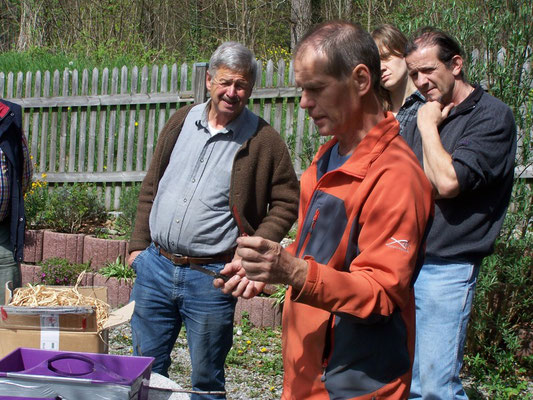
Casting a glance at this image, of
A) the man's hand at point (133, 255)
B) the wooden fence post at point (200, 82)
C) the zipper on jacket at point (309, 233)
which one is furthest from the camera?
the wooden fence post at point (200, 82)

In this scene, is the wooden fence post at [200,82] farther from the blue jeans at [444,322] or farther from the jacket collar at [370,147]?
the jacket collar at [370,147]

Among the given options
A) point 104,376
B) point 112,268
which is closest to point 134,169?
point 112,268

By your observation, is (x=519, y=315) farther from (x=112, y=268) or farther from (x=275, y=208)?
(x=112, y=268)

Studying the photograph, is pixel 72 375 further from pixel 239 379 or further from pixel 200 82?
pixel 200 82

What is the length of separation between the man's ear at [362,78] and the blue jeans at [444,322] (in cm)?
125

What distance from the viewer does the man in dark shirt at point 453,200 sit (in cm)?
289

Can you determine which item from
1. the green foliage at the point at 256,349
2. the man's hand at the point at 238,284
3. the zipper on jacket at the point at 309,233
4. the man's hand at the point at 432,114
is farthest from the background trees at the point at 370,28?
the zipper on jacket at the point at 309,233

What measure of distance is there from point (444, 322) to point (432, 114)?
2.97 feet

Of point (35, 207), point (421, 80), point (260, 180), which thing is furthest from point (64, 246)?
point (421, 80)

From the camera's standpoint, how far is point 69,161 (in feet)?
29.7

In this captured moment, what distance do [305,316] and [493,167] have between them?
1.30m

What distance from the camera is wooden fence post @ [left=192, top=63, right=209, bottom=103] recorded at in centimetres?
749

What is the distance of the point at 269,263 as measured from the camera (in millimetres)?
1701

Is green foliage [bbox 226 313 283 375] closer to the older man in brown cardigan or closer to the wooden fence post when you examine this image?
the older man in brown cardigan
